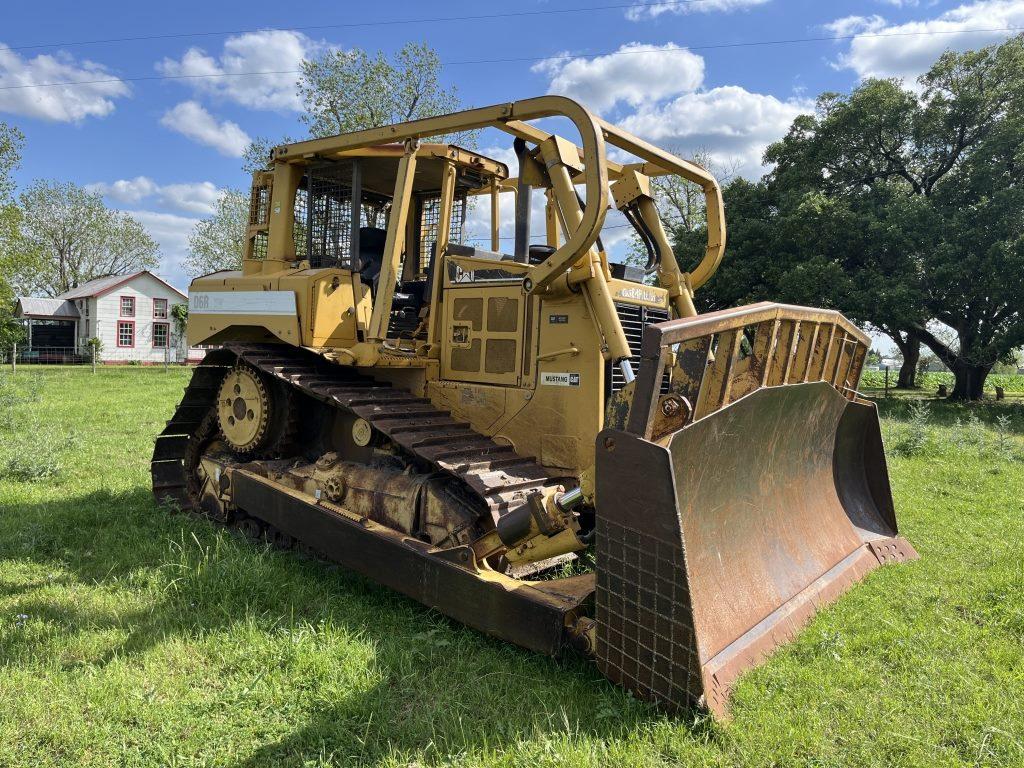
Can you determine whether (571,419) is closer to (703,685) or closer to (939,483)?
(703,685)

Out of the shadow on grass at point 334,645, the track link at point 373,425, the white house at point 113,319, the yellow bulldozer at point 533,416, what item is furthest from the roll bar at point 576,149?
the white house at point 113,319

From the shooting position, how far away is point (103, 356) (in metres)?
39.0

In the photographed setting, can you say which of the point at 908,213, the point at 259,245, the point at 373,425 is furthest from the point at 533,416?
the point at 908,213

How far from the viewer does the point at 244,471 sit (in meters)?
5.61

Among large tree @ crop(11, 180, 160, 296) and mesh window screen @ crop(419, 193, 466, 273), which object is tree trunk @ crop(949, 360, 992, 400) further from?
large tree @ crop(11, 180, 160, 296)

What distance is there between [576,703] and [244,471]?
349cm

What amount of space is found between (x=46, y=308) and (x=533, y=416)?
4469 centimetres

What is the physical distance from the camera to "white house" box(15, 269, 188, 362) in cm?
3925

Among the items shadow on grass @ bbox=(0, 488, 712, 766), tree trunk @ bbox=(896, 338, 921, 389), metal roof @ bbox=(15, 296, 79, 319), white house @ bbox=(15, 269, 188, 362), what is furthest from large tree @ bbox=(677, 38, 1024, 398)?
metal roof @ bbox=(15, 296, 79, 319)

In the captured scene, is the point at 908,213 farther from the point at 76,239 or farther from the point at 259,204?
the point at 76,239

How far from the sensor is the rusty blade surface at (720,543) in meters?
2.94

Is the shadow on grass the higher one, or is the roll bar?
the roll bar

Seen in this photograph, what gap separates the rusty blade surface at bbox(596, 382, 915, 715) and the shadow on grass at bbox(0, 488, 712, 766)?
11.9 inches

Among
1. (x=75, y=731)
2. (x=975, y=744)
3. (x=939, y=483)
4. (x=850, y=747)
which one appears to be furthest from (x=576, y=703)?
(x=939, y=483)
